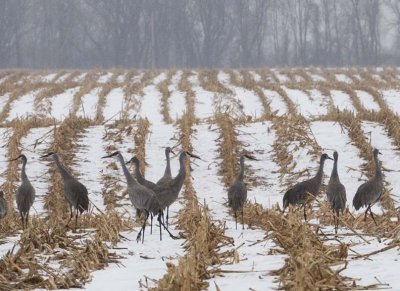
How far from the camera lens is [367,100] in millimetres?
27891

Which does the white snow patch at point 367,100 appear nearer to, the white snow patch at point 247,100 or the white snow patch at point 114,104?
the white snow patch at point 247,100

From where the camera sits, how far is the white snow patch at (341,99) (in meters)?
26.7

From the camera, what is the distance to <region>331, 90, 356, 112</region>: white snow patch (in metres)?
26.7

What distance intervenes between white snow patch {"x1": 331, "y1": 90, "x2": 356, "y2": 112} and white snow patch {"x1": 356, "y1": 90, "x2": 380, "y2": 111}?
0.53 m

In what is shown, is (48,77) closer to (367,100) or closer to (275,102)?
(275,102)

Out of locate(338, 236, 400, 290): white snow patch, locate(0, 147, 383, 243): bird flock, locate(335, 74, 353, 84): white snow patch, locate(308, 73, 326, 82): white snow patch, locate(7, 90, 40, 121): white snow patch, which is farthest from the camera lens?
locate(308, 73, 326, 82): white snow patch

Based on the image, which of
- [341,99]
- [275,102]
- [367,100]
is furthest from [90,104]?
[367,100]

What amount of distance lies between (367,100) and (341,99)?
100 centimetres

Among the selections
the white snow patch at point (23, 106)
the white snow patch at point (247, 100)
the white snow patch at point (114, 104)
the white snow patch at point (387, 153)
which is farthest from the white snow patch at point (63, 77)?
the white snow patch at point (387, 153)

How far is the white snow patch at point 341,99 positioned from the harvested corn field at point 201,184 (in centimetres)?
6

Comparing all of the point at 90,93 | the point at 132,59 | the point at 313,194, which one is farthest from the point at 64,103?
the point at 132,59

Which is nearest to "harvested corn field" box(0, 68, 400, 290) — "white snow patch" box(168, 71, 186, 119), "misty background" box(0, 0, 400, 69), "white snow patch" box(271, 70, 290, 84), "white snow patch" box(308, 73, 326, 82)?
"white snow patch" box(168, 71, 186, 119)

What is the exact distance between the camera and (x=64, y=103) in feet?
94.0

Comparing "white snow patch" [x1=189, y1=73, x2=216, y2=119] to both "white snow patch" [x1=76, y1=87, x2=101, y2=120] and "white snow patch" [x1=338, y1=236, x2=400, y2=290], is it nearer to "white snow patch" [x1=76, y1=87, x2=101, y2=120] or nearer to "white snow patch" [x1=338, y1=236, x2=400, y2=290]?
"white snow patch" [x1=76, y1=87, x2=101, y2=120]
